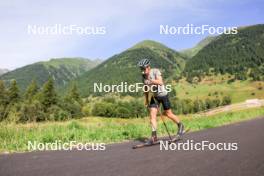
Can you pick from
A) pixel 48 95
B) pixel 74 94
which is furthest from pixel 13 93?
pixel 74 94

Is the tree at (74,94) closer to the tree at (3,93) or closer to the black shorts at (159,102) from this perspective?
the tree at (3,93)

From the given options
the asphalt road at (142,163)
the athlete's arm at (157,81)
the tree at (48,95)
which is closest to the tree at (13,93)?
the tree at (48,95)

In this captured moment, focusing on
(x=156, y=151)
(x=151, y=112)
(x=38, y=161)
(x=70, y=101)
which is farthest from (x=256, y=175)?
(x=70, y=101)

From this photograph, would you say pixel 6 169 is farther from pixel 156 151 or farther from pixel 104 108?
pixel 104 108

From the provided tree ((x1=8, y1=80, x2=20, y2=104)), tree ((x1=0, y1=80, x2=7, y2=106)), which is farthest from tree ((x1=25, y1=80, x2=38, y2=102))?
tree ((x1=0, y1=80, x2=7, y2=106))

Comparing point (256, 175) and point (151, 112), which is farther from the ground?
point (151, 112)

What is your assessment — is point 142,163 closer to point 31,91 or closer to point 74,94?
point 31,91

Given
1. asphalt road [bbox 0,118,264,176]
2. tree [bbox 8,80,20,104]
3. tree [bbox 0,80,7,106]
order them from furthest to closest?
tree [bbox 8,80,20,104]
tree [bbox 0,80,7,106]
asphalt road [bbox 0,118,264,176]

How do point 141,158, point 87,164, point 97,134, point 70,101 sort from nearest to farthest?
point 87,164, point 141,158, point 97,134, point 70,101

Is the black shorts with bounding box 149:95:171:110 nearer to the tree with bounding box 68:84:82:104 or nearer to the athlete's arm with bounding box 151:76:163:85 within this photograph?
the athlete's arm with bounding box 151:76:163:85

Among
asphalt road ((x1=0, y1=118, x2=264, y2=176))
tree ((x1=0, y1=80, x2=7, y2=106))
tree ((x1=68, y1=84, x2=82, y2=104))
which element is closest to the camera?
asphalt road ((x1=0, y1=118, x2=264, y2=176))

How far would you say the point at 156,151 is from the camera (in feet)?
27.5

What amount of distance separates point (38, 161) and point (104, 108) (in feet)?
387

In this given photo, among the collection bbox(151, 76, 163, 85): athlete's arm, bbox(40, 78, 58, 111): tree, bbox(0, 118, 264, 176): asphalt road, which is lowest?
bbox(0, 118, 264, 176): asphalt road
